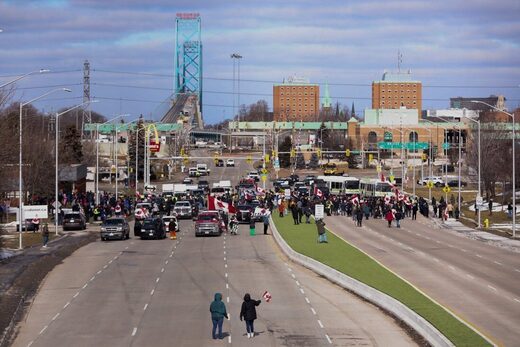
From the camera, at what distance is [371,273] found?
37625 millimetres

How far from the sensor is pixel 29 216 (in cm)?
5675

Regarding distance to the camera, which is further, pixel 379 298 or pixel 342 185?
pixel 342 185

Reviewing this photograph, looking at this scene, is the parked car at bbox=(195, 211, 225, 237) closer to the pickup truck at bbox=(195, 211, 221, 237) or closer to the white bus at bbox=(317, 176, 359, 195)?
the pickup truck at bbox=(195, 211, 221, 237)

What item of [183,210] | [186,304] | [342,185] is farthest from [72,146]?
Answer: [186,304]

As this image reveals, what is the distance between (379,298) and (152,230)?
94.4 feet

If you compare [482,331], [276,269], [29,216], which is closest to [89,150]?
[29,216]

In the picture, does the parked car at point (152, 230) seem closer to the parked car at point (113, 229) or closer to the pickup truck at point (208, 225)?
the parked car at point (113, 229)

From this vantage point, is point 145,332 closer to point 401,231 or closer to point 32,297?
point 32,297

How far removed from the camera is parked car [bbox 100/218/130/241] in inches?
2271

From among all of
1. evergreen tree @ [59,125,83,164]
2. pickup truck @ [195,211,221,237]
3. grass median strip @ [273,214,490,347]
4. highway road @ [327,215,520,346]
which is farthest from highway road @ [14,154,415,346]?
evergreen tree @ [59,125,83,164]

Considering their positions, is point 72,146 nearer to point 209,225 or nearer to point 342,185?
point 342,185

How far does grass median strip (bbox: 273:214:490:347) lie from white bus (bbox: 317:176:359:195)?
129ft

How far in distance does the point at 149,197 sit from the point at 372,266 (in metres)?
52.4

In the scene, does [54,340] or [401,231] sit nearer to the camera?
[54,340]
